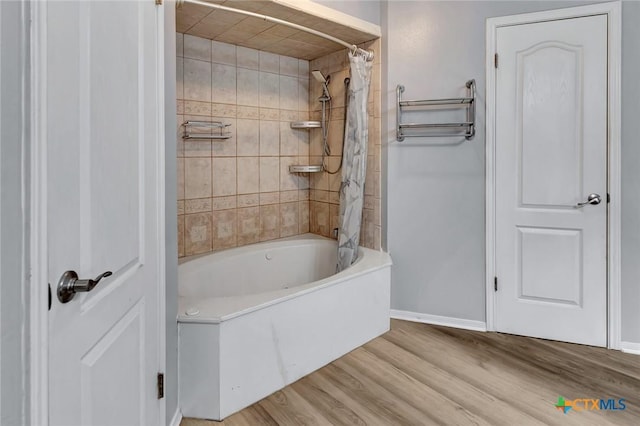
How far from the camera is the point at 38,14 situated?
0.74 meters

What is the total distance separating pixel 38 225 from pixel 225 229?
234 cm

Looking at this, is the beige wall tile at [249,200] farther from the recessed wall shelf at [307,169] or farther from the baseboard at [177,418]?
the baseboard at [177,418]

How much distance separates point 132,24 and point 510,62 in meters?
2.29

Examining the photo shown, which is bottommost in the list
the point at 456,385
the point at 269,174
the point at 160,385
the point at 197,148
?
the point at 456,385

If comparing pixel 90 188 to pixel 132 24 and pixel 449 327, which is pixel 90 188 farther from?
pixel 449 327

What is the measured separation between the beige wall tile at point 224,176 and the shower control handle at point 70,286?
2.14 meters

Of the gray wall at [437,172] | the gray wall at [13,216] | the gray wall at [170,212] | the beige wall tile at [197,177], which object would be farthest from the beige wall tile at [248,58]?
the gray wall at [13,216]

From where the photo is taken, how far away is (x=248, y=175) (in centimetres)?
319

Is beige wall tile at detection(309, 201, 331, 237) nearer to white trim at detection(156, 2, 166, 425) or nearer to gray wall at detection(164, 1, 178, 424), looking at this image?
gray wall at detection(164, 1, 178, 424)

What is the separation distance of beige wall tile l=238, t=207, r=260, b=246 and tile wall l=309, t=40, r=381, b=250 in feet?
1.88

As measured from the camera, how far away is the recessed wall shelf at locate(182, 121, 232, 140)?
109 inches

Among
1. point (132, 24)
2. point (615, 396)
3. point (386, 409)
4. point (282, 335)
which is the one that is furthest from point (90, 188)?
point (615, 396)

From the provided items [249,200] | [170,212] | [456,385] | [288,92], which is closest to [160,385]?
[170,212]

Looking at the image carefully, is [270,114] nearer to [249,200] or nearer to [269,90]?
[269,90]
